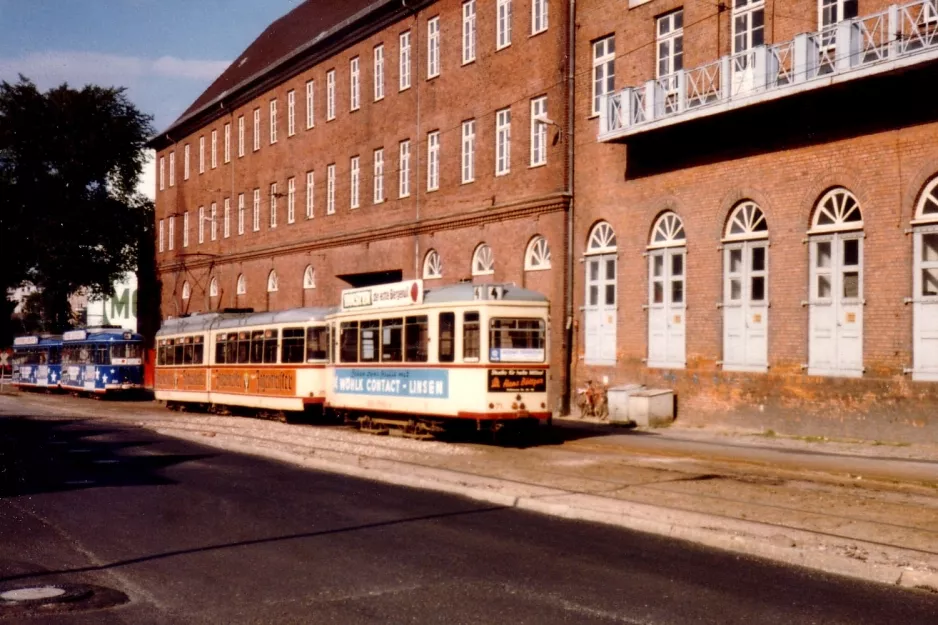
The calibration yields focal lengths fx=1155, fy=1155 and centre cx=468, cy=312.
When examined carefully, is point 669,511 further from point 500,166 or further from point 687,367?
point 500,166

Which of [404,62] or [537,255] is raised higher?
[404,62]

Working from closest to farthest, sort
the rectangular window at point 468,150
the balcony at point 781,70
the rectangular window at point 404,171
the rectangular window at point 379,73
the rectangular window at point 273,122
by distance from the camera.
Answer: the balcony at point 781,70
the rectangular window at point 468,150
the rectangular window at point 404,171
the rectangular window at point 379,73
the rectangular window at point 273,122

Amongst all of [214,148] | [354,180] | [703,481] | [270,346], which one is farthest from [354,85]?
[703,481]

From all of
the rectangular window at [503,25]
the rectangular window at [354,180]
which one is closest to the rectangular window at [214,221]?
the rectangular window at [354,180]

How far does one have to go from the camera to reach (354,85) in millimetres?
43094

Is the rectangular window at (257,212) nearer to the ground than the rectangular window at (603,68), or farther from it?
nearer to the ground

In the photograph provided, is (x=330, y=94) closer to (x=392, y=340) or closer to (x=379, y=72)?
(x=379, y=72)

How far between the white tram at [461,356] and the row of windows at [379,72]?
1179 cm

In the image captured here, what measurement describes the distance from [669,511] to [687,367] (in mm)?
14219

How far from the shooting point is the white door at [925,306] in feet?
68.3

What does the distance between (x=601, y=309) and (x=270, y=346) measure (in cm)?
875

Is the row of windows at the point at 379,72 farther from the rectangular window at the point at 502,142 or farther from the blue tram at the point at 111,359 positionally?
the blue tram at the point at 111,359

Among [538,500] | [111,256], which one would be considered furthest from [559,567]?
[111,256]

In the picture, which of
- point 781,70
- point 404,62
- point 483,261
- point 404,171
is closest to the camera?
point 781,70
